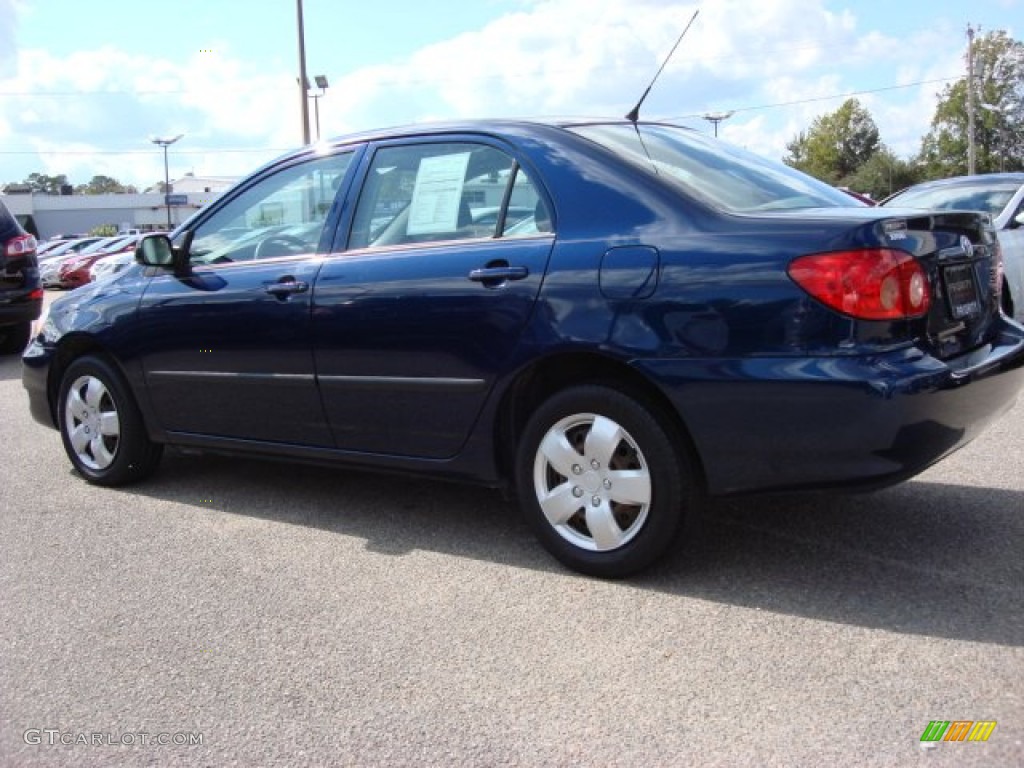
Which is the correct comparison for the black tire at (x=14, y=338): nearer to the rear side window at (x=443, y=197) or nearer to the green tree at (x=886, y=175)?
the rear side window at (x=443, y=197)

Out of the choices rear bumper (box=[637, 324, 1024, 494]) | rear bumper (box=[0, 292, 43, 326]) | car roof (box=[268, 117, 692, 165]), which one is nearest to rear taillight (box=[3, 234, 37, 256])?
rear bumper (box=[0, 292, 43, 326])

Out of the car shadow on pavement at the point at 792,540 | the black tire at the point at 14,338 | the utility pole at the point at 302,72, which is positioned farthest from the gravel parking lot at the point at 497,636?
the utility pole at the point at 302,72

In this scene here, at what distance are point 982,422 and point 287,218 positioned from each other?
2965mm

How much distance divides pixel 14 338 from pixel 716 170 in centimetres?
954

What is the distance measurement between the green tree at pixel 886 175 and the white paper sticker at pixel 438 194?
82301 millimetres

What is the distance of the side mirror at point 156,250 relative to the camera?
4672mm

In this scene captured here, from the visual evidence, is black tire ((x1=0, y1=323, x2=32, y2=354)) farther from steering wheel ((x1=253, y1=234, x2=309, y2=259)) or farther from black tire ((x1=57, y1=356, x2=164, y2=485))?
steering wheel ((x1=253, y1=234, x2=309, y2=259))

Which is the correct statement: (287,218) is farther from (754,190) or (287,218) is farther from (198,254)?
(754,190)

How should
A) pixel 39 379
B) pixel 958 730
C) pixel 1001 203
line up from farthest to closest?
pixel 1001 203 < pixel 39 379 < pixel 958 730

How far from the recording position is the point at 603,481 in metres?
3.52

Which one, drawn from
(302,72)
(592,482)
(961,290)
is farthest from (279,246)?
(302,72)

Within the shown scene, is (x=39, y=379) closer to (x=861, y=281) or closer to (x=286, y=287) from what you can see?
(x=286, y=287)

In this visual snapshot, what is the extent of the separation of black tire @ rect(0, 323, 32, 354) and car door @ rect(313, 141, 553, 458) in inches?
319

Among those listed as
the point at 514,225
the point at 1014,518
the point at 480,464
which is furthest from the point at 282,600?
the point at 1014,518
